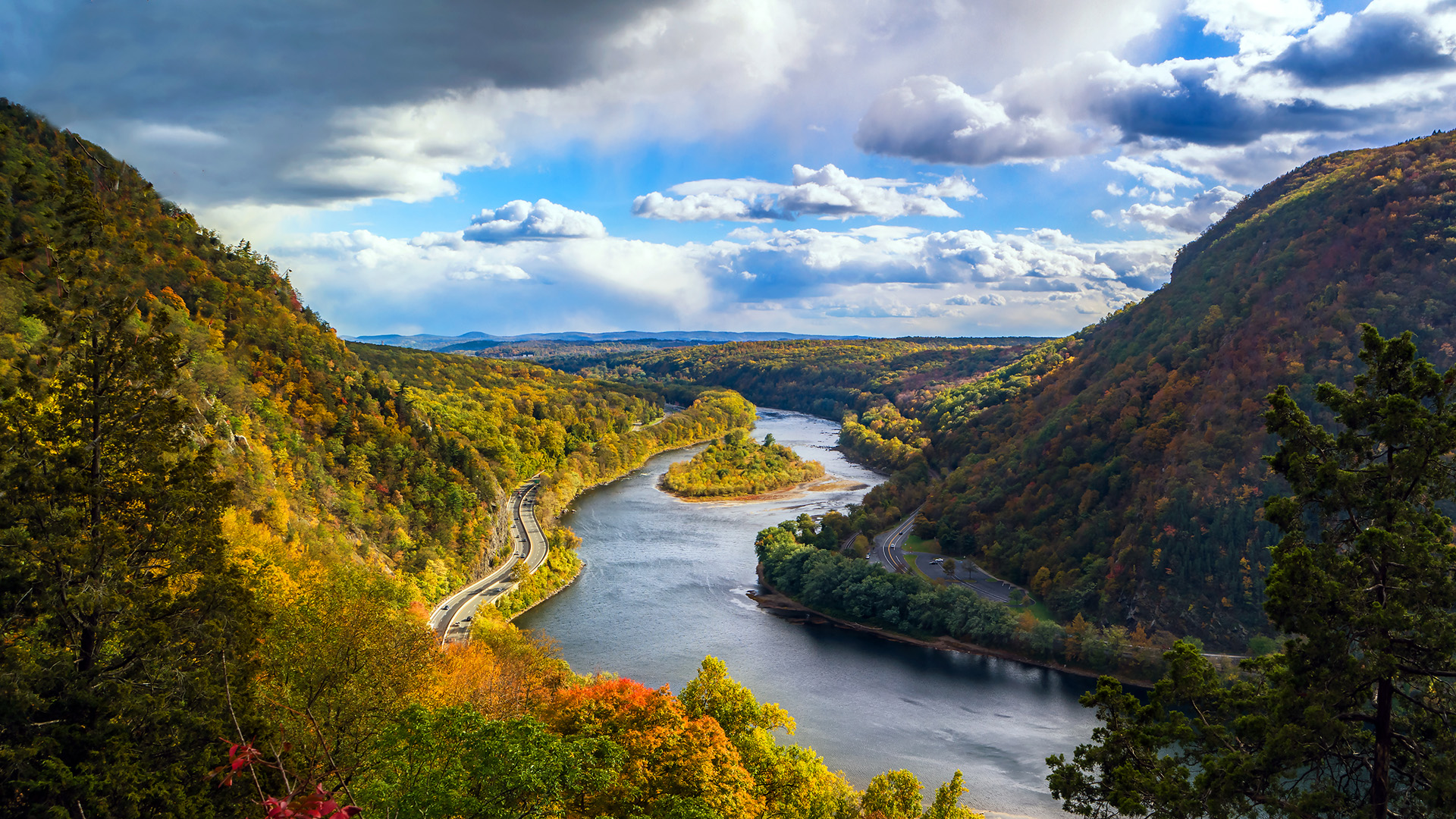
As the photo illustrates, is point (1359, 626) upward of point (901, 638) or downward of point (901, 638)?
upward

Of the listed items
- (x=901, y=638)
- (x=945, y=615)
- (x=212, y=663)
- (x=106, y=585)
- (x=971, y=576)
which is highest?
(x=106, y=585)

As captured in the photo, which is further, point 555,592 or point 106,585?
point 555,592

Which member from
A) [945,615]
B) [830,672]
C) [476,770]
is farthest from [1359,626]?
[945,615]

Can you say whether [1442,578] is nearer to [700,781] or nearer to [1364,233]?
[700,781]

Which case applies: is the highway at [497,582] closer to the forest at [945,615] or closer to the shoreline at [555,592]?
the shoreline at [555,592]

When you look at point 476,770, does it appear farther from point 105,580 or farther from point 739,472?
point 739,472

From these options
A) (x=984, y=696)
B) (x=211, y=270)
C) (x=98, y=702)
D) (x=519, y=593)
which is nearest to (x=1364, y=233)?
(x=984, y=696)
